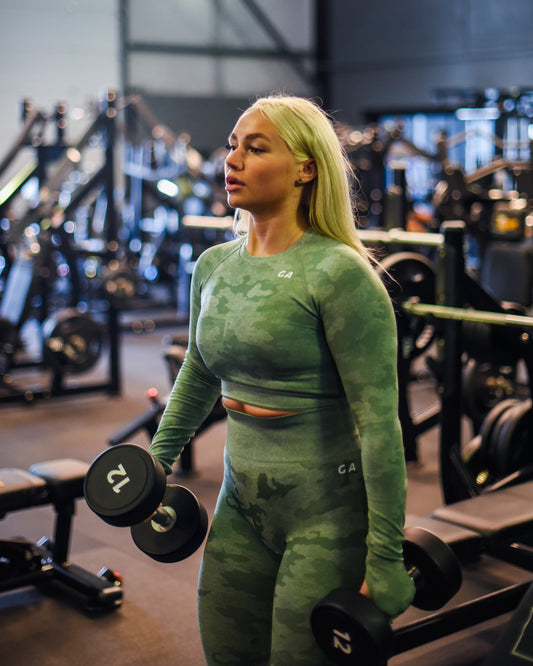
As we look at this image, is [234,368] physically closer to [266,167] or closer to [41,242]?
[266,167]

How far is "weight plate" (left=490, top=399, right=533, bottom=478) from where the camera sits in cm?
325

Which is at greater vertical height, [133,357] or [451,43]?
[451,43]

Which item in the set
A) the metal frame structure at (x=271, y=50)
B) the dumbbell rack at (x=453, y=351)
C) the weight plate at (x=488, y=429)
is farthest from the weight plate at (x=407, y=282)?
the metal frame structure at (x=271, y=50)

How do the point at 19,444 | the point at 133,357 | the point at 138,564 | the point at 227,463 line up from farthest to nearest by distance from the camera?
the point at 133,357
the point at 19,444
the point at 138,564
the point at 227,463

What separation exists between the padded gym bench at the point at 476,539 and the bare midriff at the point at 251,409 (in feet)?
3.29

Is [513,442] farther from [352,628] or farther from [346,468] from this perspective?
[352,628]

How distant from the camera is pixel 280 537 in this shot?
56.3 inches

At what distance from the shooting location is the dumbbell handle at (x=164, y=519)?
150 centimetres

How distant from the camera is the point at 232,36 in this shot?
13820mm

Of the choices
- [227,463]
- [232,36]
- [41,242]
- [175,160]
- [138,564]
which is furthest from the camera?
[232,36]

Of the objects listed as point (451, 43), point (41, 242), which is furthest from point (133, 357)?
point (451, 43)

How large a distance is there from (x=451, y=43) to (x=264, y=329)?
486 inches

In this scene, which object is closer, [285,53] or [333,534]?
[333,534]

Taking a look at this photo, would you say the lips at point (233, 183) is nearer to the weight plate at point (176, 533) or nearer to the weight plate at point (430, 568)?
the weight plate at point (176, 533)
